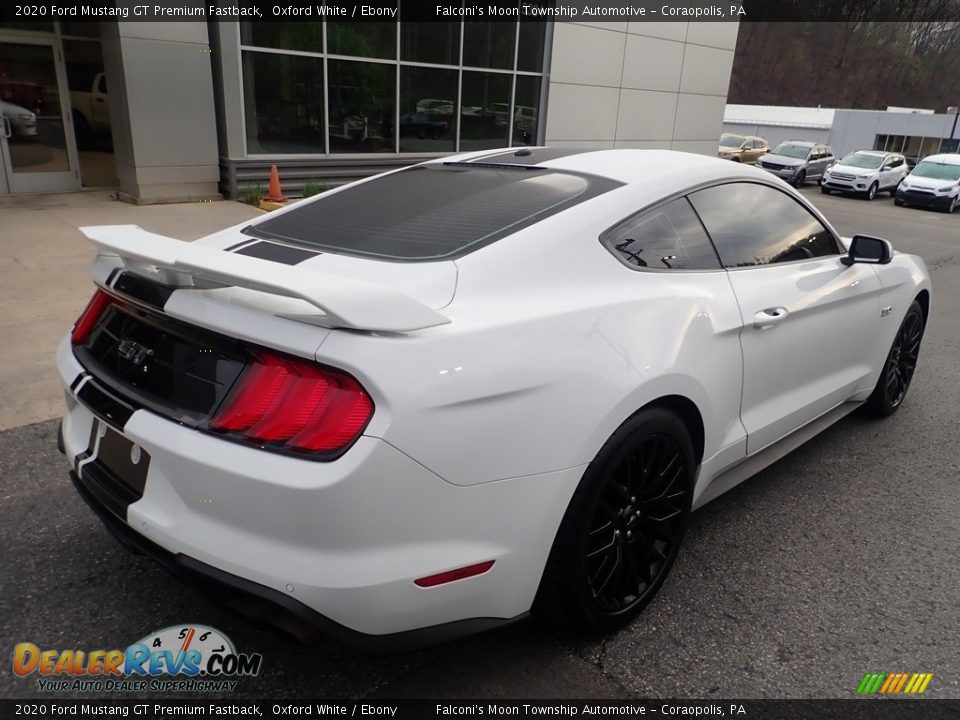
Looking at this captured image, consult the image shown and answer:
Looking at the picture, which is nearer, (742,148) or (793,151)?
(793,151)

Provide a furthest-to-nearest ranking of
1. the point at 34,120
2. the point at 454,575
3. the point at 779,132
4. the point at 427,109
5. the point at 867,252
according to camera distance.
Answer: the point at 779,132
the point at 427,109
the point at 34,120
the point at 867,252
the point at 454,575

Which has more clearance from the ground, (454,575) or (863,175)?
(454,575)

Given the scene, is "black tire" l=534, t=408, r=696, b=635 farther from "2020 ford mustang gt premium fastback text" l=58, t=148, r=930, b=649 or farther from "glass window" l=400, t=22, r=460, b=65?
"glass window" l=400, t=22, r=460, b=65

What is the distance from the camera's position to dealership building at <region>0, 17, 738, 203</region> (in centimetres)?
1097

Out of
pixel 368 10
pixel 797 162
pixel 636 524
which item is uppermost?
pixel 368 10

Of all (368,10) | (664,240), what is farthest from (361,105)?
(664,240)

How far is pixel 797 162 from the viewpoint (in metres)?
26.4

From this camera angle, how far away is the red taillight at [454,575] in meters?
1.88

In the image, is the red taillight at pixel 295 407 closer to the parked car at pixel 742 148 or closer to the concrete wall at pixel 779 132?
the parked car at pixel 742 148

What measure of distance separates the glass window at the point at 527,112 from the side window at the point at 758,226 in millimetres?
13235

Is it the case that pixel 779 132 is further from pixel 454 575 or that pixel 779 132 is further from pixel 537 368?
pixel 454 575

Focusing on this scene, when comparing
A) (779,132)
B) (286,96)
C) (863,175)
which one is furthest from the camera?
(779,132)

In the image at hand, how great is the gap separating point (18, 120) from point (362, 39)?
5.67 metres

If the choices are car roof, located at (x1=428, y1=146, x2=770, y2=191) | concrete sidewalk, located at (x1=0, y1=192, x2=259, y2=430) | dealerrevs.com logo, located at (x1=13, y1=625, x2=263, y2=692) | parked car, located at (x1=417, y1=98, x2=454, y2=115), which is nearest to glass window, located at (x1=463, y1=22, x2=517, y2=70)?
parked car, located at (x1=417, y1=98, x2=454, y2=115)
